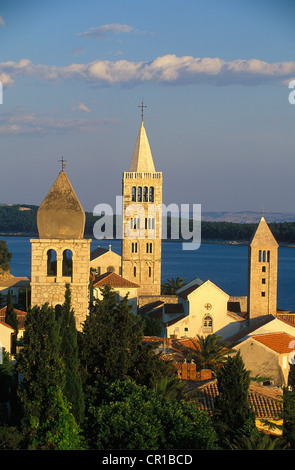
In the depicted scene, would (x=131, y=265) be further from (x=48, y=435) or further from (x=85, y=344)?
(x=48, y=435)

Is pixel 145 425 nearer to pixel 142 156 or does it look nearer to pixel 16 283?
pixel 16 283

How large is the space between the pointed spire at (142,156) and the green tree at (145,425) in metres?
41.0

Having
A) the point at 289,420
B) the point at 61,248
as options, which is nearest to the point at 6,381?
the point at 61,248

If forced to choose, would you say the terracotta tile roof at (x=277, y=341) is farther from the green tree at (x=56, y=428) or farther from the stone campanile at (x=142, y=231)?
the stone campanile at (x=142, y=231)

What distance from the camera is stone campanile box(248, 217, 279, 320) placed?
42750 mm

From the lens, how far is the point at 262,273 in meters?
43.0

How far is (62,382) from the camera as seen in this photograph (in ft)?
53.6

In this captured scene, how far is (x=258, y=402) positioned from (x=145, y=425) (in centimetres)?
594

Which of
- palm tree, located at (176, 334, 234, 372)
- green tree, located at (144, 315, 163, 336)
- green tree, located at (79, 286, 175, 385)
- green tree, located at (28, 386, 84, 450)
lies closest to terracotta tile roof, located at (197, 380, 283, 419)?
green tree, located at (79, 286, 175, 385)

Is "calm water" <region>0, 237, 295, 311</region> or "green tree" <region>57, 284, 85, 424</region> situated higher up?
"green tree" <region>57, 284, 85, 424</region>

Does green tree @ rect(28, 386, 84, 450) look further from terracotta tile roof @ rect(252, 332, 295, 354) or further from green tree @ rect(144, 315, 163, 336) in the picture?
green tree @ rect(144, 315, 163, 336)

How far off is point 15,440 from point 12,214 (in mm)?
184221

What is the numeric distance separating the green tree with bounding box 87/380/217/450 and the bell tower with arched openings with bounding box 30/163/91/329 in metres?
4.42
